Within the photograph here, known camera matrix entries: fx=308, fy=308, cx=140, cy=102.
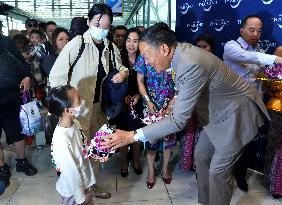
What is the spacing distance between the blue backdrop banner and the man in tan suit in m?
1.16

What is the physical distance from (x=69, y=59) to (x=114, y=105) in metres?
0.57

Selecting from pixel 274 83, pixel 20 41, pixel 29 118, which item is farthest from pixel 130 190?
pixel 20 41

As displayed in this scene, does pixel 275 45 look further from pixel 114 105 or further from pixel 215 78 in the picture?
pixel 114 105

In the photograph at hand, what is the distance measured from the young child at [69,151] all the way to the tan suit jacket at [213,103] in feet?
1.59

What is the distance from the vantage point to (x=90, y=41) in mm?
2438

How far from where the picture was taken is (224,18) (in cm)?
351

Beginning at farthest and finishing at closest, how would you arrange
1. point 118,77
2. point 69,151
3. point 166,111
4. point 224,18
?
point 224,18, point 166,111, point 118,77, point 69,151

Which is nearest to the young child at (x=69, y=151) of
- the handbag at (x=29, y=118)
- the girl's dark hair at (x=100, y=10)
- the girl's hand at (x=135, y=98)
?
the girl's dark hair at (x=100, y=10)

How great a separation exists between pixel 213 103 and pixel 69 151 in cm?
95

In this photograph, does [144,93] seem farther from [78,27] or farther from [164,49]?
[164,49]

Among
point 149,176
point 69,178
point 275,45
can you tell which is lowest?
point 149,176

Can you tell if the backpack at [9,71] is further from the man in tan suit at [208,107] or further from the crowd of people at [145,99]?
the man in tan suit at [208,107]

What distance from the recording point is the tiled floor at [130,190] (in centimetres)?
274

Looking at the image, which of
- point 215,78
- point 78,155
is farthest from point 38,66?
point 215,78
